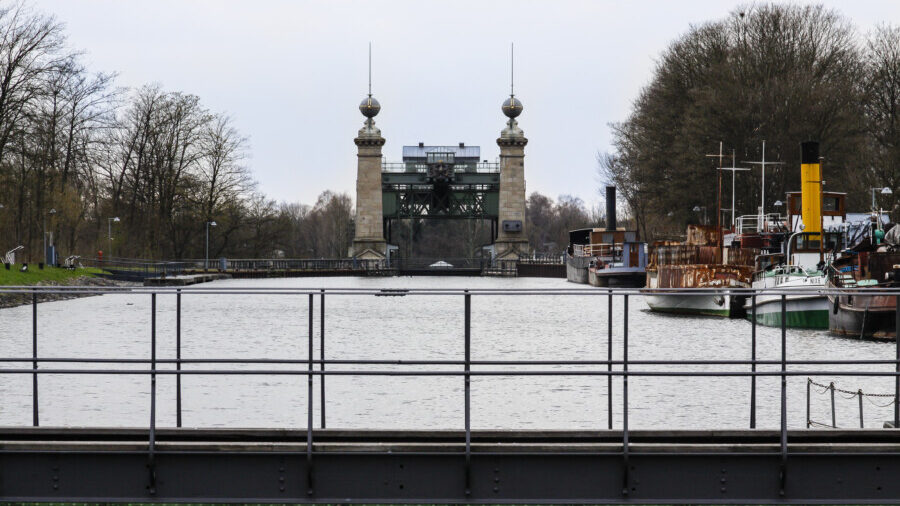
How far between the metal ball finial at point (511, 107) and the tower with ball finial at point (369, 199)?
15.1 meters

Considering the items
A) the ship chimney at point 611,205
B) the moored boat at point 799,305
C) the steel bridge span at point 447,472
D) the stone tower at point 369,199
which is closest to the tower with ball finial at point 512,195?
the stone tower at point 369,199

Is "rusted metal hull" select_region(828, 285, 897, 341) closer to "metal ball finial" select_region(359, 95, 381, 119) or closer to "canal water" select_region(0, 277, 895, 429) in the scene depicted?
"canal water" select_region(0, 277, 895, 429)

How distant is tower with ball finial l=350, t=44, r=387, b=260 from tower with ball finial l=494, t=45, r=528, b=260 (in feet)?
43.1

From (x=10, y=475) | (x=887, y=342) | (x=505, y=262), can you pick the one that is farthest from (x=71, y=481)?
(x=505, y=262)

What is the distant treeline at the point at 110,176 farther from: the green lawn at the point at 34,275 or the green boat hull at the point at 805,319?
the green boat hull at the point at 805,319

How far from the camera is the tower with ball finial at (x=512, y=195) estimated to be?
121 meters

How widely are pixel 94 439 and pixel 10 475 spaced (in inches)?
41.7

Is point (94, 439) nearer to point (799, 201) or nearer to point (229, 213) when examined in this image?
point (799, 201)

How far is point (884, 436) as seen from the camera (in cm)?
1095

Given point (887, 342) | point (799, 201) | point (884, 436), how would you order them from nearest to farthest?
point (884, 436) → point (887, 342) → point (799, 201)

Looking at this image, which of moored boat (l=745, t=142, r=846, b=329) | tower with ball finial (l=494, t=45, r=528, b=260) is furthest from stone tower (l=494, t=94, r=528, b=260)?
moored boat (l=745, t=142, r=846, b=329)

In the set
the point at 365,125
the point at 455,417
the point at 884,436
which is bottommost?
the point at 455,417

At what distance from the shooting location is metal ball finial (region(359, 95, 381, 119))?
127 meters

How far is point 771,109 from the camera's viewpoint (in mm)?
65688
